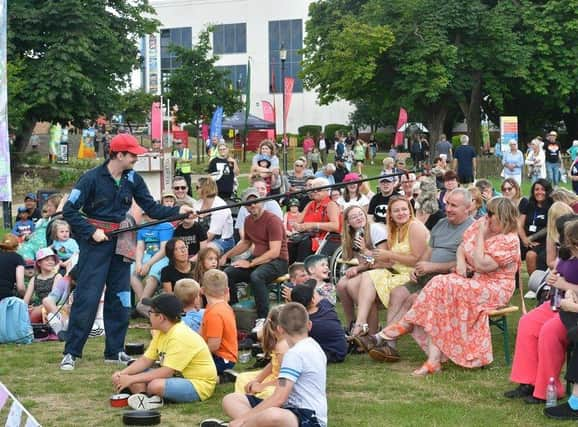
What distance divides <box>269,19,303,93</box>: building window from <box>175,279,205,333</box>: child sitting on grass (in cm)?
6497

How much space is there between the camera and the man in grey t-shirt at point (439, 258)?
8.14 metres

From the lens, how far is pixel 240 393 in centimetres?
608

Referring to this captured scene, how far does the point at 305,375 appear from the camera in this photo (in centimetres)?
554

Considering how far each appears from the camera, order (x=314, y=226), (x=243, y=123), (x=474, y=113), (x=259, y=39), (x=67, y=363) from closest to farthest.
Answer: (x=67, y=363)
(x=314, y=226)
(x=474, y=113)
(x=243, y=123)
(x=259, y=39)

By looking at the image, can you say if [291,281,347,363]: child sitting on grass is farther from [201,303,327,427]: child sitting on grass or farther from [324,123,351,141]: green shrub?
[324,123,351,141]: green shrub

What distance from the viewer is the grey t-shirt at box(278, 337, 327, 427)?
549cm

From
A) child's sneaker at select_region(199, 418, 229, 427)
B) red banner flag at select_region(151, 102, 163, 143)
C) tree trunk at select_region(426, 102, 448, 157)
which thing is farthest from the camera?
tree trunk at select_region(426, 102, 448, 157)

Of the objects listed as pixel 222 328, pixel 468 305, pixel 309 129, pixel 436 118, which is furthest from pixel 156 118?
pixel 309 129

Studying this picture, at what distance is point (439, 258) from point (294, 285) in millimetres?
1243

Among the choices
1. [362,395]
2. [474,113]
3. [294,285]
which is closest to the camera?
[362,395]

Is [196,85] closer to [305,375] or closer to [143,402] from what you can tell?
[143,402]

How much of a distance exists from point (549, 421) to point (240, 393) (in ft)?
6.17

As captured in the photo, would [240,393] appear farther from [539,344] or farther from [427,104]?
[427,104]

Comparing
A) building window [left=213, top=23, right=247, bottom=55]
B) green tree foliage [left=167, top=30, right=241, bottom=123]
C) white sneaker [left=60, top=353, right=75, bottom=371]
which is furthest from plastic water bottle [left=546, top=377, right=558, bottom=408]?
building window [left=213, top=23, right=247, bottom=55]
